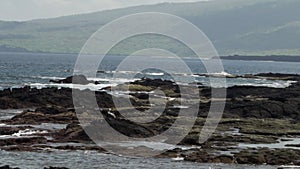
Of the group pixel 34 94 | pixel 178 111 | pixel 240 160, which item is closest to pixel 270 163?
pixel 240 160

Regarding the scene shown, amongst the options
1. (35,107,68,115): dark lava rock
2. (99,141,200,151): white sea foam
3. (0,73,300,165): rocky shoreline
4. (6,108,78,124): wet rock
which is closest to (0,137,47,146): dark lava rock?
(0,73,300,165): rocky shoreline

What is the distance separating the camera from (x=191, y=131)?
46656 mm

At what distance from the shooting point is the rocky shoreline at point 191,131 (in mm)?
38438

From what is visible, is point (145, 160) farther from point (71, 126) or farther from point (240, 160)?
point (71, 126)

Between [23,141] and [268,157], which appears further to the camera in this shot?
[23,141]

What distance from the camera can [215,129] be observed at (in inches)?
1943

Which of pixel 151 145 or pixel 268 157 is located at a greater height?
pixel 151 145

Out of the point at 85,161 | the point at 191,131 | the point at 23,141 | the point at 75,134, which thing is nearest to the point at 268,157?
the point at 191,131

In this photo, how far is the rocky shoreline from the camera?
38438 millimetres

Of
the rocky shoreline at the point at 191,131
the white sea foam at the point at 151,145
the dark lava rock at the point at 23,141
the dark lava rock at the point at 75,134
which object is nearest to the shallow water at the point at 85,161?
the rocky shoreline at the point at 191,131

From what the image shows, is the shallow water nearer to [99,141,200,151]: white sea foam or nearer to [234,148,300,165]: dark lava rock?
[234,148,300,165]: dark lava rock

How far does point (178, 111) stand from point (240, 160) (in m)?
23.2

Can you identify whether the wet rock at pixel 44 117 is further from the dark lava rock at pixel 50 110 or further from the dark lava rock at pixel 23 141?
the dark lava rock at pixel 23 141

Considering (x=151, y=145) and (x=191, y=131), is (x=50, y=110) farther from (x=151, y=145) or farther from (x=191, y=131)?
(x=151, y=145)
